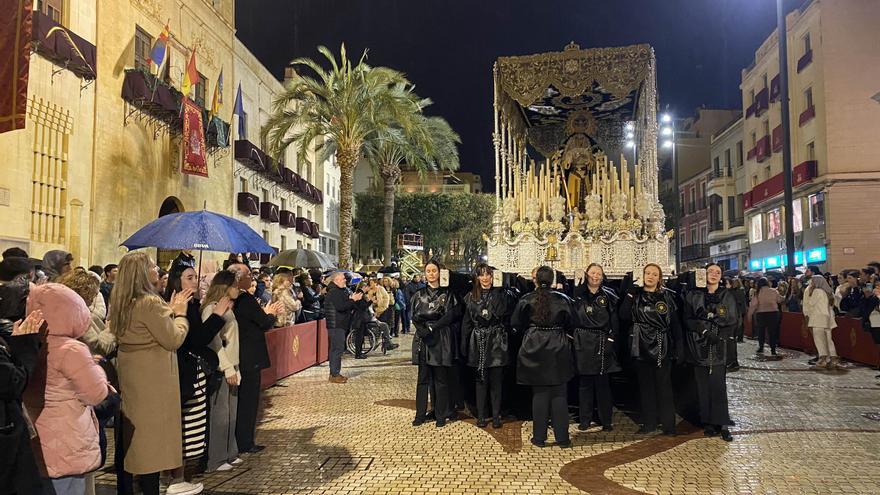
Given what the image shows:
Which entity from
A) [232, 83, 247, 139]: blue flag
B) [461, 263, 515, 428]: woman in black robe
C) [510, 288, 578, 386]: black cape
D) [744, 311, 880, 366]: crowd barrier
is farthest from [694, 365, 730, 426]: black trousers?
[232, 83, 247, 139]: blue flag

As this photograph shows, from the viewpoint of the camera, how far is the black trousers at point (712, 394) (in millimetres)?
6809

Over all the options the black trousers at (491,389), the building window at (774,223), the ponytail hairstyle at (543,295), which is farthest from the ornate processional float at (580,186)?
the building window at (774,223)

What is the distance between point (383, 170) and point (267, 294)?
1870cm

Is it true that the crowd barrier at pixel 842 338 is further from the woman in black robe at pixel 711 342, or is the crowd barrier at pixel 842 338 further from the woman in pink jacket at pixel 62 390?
the woman in pink jacket at pixel 62 390

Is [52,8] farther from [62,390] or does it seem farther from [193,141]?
[62,390]

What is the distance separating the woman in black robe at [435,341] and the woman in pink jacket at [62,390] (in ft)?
13.1

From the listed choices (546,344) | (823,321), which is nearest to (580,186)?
(823,321)

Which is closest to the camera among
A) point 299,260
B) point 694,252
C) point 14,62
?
point 14,62

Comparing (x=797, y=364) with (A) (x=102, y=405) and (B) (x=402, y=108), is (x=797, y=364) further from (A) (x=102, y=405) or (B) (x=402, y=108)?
(B) (x=402, y=108)

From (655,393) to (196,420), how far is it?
4.86 m

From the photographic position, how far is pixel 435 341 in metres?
7.32

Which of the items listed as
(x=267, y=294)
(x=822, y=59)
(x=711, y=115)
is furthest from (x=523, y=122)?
(x=711, y=115)

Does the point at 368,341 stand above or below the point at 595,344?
below

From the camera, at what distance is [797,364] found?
12.4m
